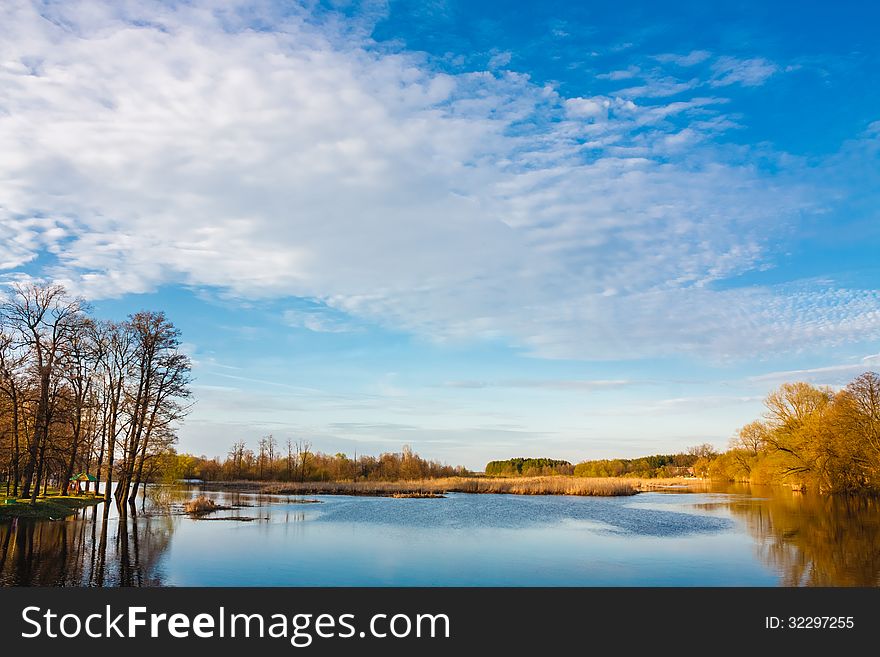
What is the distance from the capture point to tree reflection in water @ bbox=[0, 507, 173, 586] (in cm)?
1511

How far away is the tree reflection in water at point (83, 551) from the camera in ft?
49.6

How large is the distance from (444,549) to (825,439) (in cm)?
3969

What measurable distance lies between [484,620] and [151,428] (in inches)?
1070

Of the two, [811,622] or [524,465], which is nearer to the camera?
[811,622]

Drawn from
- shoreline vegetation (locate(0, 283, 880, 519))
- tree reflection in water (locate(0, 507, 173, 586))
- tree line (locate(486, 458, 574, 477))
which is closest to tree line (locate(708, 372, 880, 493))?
shoreline vegetation (locate(0, 283, 880, 519))

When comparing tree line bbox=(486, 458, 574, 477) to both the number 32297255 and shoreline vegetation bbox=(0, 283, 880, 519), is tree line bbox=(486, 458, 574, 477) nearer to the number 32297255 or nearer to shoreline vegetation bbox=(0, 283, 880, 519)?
shoreline vegetation bbox=(0, 283, 880, 519)

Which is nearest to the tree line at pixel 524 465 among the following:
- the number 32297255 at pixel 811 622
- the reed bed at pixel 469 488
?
the reed bed at pixel 469 488

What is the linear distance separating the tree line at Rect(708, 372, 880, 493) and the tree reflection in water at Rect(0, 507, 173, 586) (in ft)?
151

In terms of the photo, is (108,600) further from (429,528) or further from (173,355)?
(173,355)

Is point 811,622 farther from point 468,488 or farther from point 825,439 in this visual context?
point 468,488

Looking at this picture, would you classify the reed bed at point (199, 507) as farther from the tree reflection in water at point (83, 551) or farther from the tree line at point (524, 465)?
the tree line at point (524, 465)

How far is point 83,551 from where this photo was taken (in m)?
19.1

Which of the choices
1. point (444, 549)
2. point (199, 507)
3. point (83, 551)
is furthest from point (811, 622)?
point (199, 507)

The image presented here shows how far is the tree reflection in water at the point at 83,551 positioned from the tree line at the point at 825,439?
46157mm
